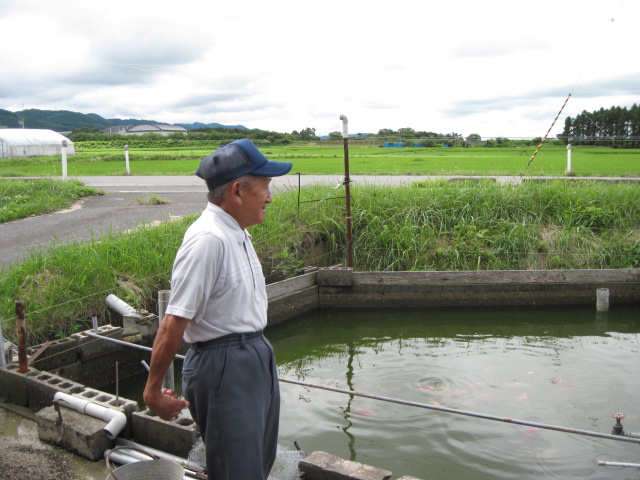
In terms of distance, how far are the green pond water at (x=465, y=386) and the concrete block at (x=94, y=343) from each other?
580mm

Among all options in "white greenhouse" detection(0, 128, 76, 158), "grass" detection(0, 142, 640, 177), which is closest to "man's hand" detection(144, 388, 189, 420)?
"grass" detection(0, 142, 640, 177)

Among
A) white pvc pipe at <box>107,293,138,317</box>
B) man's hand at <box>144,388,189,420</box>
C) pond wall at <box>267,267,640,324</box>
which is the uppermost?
man's hand at <box>144,388,189,420</box>

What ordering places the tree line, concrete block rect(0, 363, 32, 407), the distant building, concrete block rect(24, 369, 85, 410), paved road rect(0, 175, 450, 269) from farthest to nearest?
the distant building
the tree line
paved road rect(0, 175, 450, 269)
concrete block rect(0, 363, 32, 407)
concrete block rect(24, 369, 85, 410)

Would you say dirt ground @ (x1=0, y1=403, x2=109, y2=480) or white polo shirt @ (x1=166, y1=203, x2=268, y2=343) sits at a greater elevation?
white polo shirt @ (x1=166, y1=203, x2=268, y2=343)

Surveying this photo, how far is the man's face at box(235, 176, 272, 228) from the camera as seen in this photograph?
8.39 ft

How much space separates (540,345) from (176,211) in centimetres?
698

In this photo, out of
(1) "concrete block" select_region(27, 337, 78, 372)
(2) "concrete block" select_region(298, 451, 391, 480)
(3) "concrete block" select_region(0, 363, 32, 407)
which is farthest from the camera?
(1) "concrete block" select_region(27, 337, 78, 372)

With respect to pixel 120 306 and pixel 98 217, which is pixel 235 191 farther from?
pixel 98 217

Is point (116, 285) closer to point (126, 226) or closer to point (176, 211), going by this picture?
point (126, 226)

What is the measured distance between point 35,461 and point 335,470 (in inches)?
73.9

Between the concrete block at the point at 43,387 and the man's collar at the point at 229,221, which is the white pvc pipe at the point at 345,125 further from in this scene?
the man's collar at the point at 229,221

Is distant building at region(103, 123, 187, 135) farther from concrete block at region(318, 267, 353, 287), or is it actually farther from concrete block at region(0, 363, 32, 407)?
concrete block at region(0, 363, 32, 407)

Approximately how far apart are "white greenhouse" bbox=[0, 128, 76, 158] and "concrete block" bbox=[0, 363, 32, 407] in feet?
102

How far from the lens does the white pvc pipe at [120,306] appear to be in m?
6.19
